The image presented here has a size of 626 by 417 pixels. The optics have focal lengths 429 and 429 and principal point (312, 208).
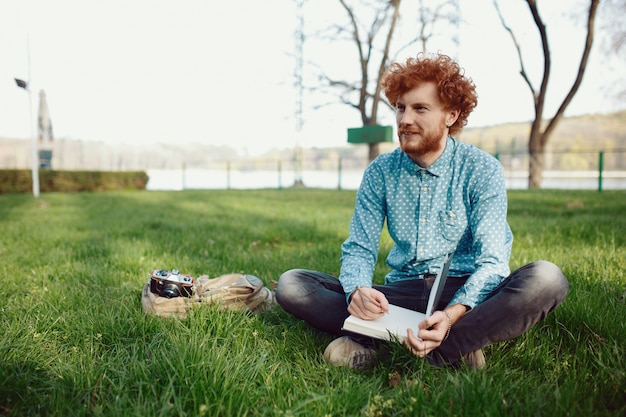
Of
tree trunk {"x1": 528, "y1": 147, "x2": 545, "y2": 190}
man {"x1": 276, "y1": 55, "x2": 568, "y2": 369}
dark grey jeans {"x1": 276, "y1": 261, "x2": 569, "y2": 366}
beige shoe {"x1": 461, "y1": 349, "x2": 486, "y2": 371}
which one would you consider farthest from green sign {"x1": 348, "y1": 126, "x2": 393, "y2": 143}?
beige shoe {"x1": 461, "y1": 349, "x2": 486, "y2": 371}

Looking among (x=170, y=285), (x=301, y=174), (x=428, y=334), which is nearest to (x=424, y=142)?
(x=428, y=334)

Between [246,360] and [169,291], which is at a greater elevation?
[169,291]

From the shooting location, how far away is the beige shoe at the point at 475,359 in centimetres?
193

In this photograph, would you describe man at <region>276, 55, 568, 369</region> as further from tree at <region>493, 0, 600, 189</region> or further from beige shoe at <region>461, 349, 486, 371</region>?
tree at <region>493, 0, 600, 189</region>

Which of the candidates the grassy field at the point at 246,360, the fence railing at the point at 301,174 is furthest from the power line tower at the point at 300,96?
the grassy field at the point at 246,360

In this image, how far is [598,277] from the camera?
9.93 feet

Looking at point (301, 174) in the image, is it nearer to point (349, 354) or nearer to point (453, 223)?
point (453, 223)

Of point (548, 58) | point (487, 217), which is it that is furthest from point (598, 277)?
point (548, 58)

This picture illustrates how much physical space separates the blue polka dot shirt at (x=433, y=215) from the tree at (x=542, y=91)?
16009 millimetres

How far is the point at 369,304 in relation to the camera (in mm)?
1966

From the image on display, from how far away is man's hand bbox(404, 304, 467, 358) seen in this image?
175cm

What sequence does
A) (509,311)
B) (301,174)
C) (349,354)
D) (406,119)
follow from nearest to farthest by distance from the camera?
(509,311), (349,354), (406,119), (301,174)

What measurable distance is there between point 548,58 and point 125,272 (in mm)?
17038

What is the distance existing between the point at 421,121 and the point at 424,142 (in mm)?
111
